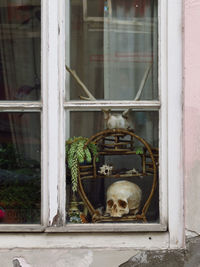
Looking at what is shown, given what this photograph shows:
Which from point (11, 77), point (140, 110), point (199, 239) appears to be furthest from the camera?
point (11, 77)

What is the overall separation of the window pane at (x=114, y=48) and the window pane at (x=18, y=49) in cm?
33

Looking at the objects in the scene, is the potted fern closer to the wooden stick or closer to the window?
the window

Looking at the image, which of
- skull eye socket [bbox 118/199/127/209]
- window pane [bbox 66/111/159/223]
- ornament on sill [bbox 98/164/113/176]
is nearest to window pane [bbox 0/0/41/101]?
window pane [bbox 66/111/159/223]

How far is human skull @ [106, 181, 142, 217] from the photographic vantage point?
2.72m

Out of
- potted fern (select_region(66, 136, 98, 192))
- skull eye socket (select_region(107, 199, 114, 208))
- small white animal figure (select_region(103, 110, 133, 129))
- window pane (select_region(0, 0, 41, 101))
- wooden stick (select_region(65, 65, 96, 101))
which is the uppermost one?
window pane (select_region(0, 0, 41, 101))

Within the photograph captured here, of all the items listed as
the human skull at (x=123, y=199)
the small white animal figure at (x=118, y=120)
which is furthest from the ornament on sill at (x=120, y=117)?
the human skull at (x=123, y=199)

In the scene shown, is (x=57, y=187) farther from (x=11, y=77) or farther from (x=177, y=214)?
(x=11, y=77)

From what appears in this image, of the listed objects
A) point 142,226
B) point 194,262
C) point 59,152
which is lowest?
point 194,262

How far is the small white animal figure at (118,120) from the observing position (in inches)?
113

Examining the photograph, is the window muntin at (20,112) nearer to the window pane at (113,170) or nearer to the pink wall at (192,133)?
the window pane at (113,170)

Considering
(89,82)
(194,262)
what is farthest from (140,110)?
(194,262)

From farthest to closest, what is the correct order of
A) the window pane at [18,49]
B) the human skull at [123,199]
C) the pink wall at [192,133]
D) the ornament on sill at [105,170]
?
the window pane at [18,49] → the ornament on sill at [105,170] → the human skull at [123,199] → the pink wall at [192,133]

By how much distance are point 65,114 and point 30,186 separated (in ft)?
1.78

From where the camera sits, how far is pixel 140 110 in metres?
2.85
